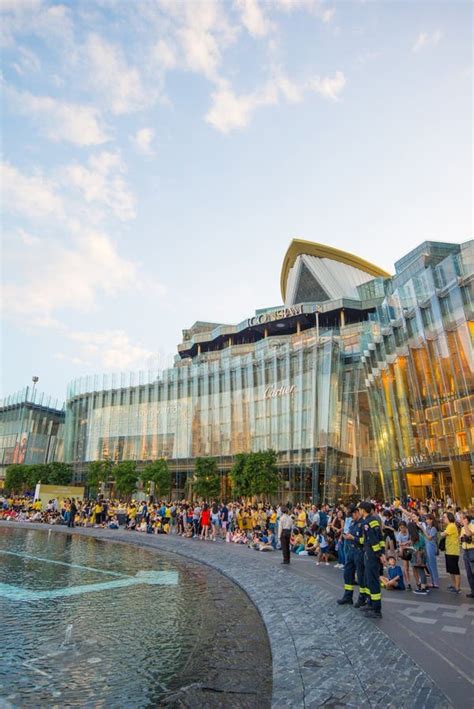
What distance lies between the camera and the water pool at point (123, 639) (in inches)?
177

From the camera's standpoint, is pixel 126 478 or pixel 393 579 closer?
pixel 393 579

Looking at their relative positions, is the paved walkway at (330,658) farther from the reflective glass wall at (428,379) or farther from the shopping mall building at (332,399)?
the shopping mall building at (332,399)

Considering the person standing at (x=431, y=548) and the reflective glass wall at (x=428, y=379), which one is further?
the reflective glass wall at (x=428, y=379)

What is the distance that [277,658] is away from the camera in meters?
5.40

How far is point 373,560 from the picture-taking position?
303 inches

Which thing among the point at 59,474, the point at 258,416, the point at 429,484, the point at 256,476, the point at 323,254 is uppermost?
the point at 323,254

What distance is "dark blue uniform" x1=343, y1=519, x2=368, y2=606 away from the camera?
816 centimetres

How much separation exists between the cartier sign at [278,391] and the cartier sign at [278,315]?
64.8 feet

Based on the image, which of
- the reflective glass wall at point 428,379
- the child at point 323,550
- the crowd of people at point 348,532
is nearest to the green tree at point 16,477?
the crowd of people at point 348,532

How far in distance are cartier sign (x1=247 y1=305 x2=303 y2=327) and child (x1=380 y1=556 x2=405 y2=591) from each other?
5406 cm

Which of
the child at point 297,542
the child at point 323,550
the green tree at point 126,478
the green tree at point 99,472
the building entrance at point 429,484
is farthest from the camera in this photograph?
the green tree at point 99,472

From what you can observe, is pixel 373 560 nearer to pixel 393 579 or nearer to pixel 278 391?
pixel 393 579

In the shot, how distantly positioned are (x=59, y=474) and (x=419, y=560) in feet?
179

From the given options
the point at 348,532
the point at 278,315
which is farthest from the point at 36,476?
the point at 348,532
